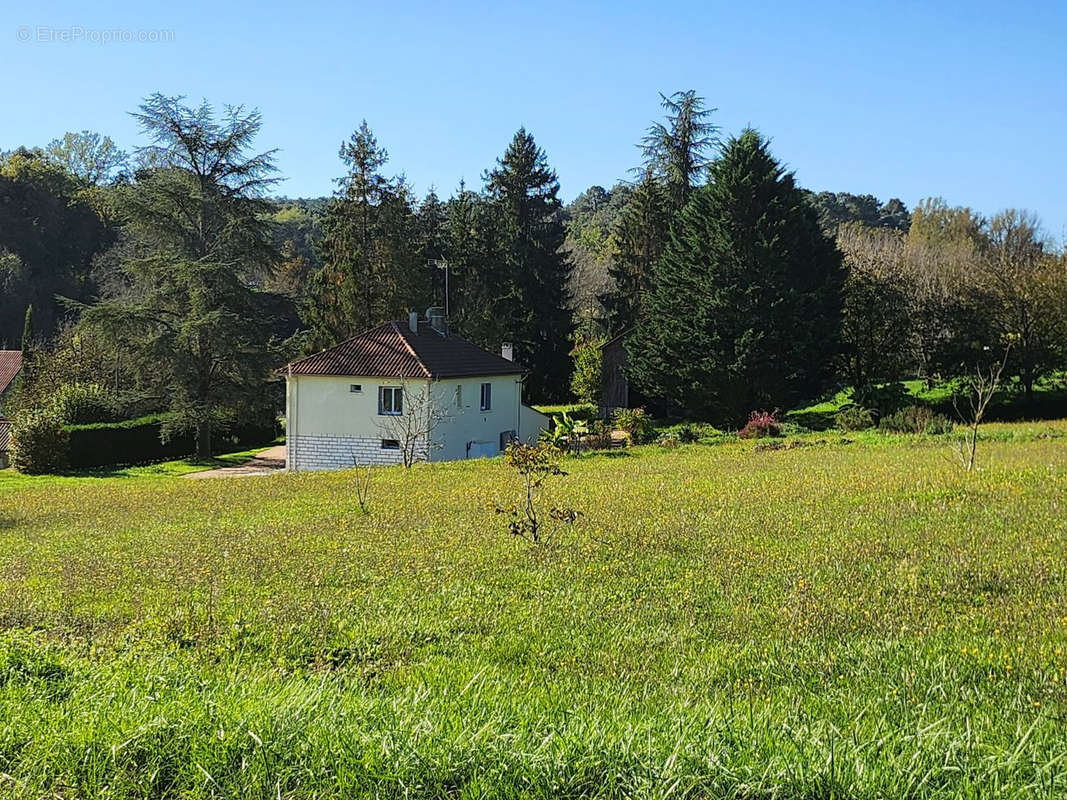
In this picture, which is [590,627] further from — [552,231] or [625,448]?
[552,231]

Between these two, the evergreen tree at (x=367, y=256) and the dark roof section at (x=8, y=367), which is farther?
the dark roof section at (x=8, y=367)

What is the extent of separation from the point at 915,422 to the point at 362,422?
62.3 ft

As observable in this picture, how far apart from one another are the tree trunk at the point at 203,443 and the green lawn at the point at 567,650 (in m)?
24.6

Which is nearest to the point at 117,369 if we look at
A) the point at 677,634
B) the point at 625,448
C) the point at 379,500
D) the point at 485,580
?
the point at 625,448

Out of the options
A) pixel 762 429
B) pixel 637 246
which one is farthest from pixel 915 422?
pixel 637 246

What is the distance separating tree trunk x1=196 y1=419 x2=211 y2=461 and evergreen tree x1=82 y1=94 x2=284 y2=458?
43mm

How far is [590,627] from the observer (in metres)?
7.12

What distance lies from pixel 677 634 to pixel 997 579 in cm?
330

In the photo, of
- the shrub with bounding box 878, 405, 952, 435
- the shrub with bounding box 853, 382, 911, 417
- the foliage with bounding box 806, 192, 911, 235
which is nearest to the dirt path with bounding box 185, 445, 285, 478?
the shrub with bounding box 878, 405, 952, 435

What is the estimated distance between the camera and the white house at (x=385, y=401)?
109 feet

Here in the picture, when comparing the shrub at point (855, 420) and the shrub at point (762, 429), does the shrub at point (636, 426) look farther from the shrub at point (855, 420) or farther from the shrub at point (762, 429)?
the shrub at point (855, 420)

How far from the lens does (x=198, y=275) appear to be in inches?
1460

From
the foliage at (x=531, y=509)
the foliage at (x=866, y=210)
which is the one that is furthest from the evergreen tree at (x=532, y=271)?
the foliage at (x=866, y=210)

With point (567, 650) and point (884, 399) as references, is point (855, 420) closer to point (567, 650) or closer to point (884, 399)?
point (884, 399)
